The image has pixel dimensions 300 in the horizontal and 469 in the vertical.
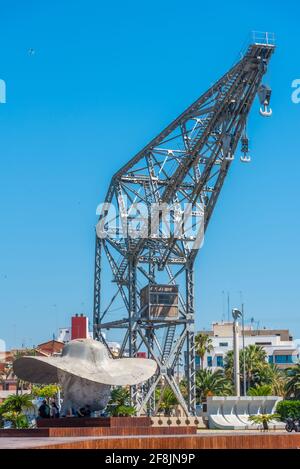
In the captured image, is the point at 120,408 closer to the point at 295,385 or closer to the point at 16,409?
the point at 16,409

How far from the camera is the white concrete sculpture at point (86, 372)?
3500 cm

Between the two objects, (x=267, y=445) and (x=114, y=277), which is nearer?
(x=267, y=445)

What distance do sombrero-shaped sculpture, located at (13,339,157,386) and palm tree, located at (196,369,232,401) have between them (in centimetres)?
5111

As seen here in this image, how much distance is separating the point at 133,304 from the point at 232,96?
57.3 ft

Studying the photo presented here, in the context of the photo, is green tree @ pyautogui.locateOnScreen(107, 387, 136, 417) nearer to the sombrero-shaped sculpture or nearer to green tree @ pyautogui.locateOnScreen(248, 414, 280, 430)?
green tree @ pyautogui.locateOnScreen(248, 414, 280, 430)

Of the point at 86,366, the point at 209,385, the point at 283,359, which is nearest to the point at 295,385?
the point at 209,385

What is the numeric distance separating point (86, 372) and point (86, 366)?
524 millimetres

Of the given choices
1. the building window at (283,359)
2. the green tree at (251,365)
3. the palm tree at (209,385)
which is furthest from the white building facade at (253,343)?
the palm tree at (209,385)

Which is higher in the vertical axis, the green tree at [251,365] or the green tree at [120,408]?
the green tree at [251,365]

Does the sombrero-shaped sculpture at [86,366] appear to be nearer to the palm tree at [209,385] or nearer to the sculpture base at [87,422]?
the sculpture base at [87,422]

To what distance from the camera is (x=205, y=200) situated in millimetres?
Answer: 59312

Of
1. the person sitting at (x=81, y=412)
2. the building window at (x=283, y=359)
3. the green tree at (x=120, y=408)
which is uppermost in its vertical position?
the building window at (x=283, y=359)
